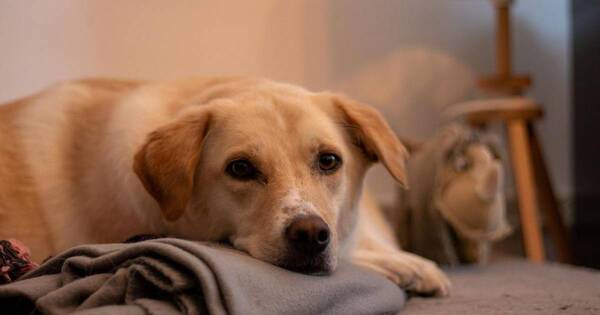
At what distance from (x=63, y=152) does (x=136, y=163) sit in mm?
353

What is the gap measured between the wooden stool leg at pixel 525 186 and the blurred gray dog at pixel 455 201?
461 millimetres

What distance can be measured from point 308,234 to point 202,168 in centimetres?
34

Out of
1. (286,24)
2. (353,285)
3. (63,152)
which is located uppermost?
(286,24)

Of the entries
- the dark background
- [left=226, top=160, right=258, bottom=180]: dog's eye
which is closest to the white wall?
the dark background

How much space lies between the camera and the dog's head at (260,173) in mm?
1116

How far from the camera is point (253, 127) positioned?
4.17 ft

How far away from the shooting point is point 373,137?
1.41 m

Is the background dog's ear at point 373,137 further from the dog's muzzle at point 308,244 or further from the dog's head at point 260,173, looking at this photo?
the dog's muzzle at point 308,244

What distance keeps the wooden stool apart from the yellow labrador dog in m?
1.26

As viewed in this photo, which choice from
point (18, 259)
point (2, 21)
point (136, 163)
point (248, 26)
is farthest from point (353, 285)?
point (248, 26)

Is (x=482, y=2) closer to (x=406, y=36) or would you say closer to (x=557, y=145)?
(x=406, y=36)

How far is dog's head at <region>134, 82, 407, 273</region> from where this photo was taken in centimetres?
112

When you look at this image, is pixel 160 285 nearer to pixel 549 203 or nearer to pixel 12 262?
pixel 12 262

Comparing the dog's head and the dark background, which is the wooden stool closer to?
the dark background
